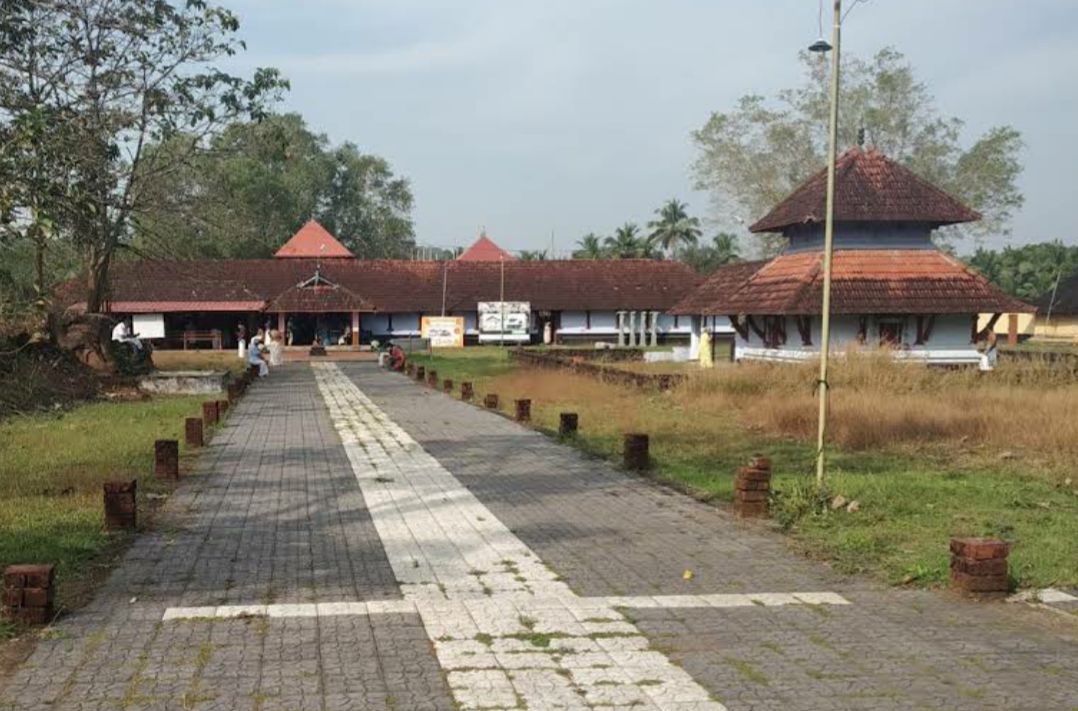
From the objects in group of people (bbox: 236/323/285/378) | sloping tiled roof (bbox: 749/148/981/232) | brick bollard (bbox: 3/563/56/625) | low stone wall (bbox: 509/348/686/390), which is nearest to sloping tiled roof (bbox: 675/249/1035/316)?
sloping tiled roof (bbox: 749/148/981/232)

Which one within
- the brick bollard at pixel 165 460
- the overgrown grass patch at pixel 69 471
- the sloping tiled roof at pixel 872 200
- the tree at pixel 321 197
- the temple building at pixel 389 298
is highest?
the tree at pixel 321 197

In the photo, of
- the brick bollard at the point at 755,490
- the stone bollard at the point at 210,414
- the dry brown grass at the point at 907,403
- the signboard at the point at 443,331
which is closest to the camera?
the brick bollard at the point at 755,490

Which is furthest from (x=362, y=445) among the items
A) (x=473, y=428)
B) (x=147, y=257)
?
(x=147, y=257)

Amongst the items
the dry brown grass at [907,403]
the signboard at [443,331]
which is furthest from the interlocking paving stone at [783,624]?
the signboard at [443,331]

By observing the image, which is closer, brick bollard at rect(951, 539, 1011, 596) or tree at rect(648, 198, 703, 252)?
brick bollard at rect(951, 539, 1011, 596)

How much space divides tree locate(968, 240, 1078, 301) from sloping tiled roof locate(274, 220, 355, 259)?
39909 mm

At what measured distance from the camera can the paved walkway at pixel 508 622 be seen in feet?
14.0

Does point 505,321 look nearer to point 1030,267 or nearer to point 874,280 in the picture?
point 874,280

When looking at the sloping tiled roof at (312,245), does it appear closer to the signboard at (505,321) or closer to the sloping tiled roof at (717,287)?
the signboard at (505,321)

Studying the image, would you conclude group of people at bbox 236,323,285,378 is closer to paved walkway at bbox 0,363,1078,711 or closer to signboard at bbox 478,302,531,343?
signboard at bbox 478,302,531,343

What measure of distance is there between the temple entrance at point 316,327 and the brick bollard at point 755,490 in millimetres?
39077

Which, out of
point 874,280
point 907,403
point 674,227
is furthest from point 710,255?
point 907,403

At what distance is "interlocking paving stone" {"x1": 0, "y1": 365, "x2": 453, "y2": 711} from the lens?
13.8 feet

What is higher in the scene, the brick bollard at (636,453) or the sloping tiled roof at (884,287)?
the sloping tiled roof at (884,287)
